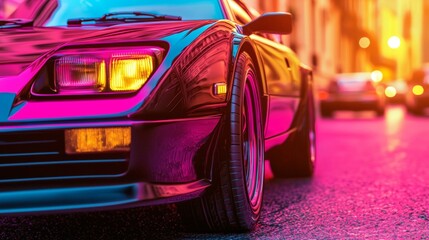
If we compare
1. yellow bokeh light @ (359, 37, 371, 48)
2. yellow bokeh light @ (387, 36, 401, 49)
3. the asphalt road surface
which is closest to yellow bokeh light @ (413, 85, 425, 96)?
the asphalt road surface

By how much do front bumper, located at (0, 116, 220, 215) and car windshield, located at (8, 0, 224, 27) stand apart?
1.43m

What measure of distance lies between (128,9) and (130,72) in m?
1.41

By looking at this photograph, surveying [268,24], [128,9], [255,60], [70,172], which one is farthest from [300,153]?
[70,172]

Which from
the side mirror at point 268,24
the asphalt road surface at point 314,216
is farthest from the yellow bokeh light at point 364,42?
the side mirror at point 268,24

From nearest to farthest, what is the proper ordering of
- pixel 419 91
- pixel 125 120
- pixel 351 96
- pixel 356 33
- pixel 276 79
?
pixel 125 120, pixel 276 79, pixel 351 96, pixel 419 91, pixel 356 33

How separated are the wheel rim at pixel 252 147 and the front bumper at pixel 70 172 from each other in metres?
0.96

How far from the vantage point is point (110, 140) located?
2.98m

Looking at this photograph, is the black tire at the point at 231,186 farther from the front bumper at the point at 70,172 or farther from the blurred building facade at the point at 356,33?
the blurred building facade at the point at 356,33

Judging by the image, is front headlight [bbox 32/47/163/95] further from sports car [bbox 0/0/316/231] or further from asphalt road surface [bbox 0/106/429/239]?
asphalt road surface [bbox 0/106/429/239]

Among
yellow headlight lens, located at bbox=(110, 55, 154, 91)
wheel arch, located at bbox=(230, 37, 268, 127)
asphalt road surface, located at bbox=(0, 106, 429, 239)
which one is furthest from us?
asphalt road surface, located at bbox=(0, 106, 429, 239)

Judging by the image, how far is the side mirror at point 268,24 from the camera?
14.3 ft

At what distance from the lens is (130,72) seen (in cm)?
308

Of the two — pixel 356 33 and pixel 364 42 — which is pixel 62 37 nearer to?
pixel 356 33

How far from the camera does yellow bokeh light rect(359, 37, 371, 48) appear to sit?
47.8 meters
